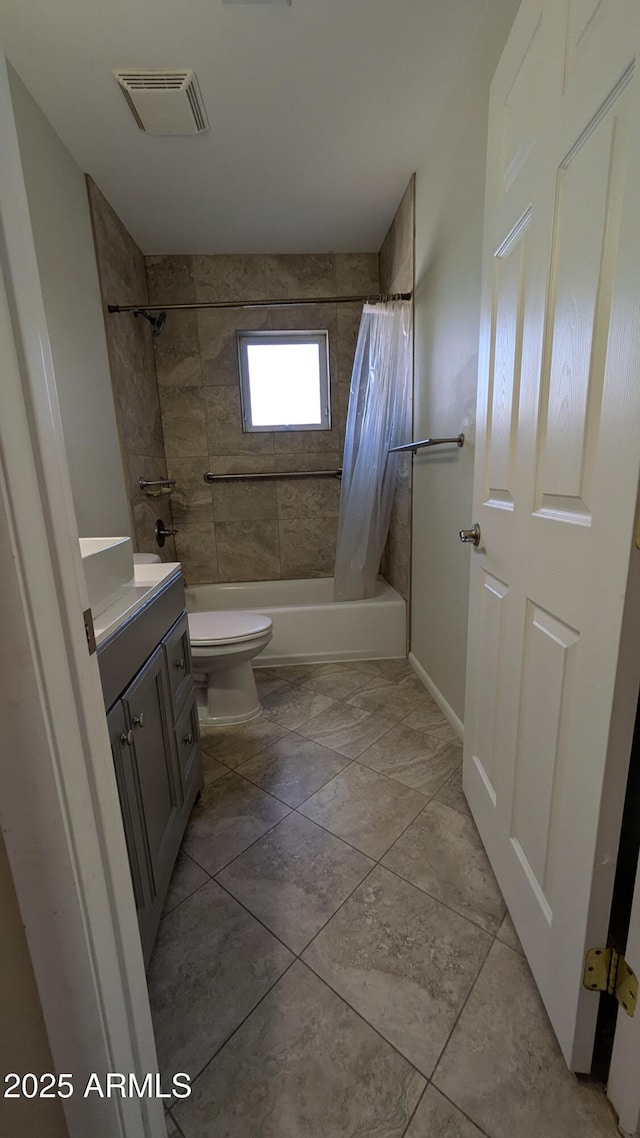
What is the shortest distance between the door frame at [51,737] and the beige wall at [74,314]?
49.5 inches

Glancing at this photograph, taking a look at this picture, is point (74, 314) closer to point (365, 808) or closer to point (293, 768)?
point (293, 768)

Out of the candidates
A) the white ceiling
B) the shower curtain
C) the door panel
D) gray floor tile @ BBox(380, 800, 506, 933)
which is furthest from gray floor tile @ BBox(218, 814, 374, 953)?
the white ceiling

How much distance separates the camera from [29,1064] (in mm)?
503

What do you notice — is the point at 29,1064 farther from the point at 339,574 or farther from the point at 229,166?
the point at 229,166

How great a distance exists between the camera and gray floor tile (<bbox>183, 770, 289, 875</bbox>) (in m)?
1.32

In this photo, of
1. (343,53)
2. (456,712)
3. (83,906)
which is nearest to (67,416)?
(343,53)

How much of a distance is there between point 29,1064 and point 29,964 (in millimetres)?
132

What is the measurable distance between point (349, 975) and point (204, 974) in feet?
1.09

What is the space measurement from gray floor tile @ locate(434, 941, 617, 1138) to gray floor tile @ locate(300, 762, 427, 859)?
43cm

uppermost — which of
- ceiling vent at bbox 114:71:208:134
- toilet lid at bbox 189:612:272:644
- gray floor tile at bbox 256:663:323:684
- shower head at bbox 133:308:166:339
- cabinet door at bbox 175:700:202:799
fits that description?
ceiling vent at bbox 114:71:208:134

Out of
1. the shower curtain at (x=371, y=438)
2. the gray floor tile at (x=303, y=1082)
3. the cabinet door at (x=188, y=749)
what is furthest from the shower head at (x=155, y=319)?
the gray floor tile at (x=303, y=1082)

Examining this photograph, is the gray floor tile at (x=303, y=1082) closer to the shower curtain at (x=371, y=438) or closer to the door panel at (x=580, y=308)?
the door panel at (x=580, y=308)

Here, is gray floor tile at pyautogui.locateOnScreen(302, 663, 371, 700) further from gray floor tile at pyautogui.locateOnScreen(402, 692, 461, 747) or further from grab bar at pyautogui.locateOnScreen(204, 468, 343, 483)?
grab bar at pyautogui.locateOnScreen(204, 468, 343, 483)

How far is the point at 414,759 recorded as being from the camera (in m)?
1.71
